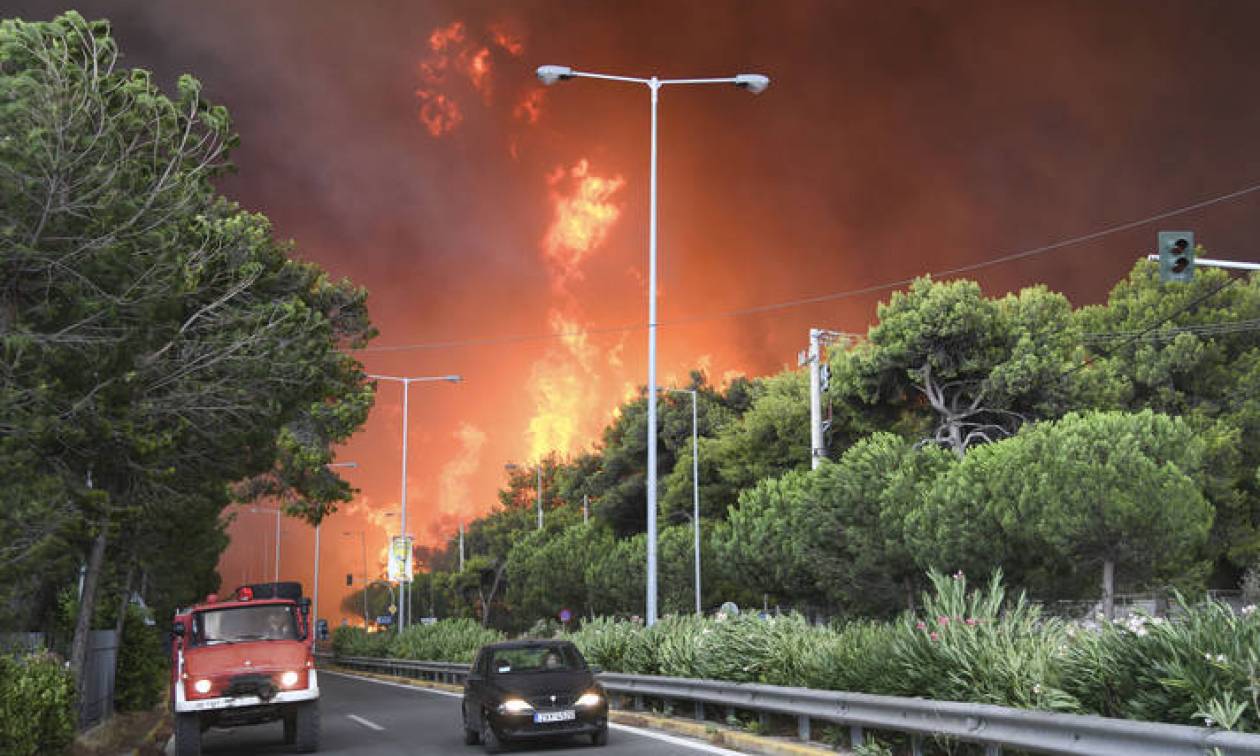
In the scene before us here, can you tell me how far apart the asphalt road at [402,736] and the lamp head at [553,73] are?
1260cm

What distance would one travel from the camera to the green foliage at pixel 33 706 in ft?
39.8

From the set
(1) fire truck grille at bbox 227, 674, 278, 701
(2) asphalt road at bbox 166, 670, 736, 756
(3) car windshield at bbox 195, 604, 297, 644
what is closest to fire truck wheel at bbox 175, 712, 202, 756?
(1) fire truck grille at bbox 227, 674, 278, 701

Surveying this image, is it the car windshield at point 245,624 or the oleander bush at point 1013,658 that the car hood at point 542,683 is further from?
the car windshield at point 245,624

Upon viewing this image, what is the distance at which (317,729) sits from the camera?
56.1 ft

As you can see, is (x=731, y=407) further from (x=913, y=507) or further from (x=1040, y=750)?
(x=1040, y=750)

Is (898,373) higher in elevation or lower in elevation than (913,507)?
higher

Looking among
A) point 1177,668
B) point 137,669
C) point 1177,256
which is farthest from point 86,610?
point 1177,256

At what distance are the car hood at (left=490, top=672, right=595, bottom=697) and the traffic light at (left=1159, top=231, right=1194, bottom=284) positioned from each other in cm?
1220

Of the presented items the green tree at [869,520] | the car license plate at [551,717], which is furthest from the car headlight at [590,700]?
the green tree at [869,520]

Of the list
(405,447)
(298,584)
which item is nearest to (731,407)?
(405,447)

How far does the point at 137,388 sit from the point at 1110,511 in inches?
1410

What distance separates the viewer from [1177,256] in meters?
21.2

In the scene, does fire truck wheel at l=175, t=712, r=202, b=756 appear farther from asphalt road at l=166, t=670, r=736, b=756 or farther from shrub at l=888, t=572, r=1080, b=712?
shrub at l=888, t=572, r=1080, b=712

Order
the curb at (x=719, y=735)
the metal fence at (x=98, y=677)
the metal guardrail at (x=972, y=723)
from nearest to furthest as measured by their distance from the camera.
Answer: the metal guardrail at (x=972, y=723), the curb at (x=719, y=735), the metal fence at (x=98, y=677)
